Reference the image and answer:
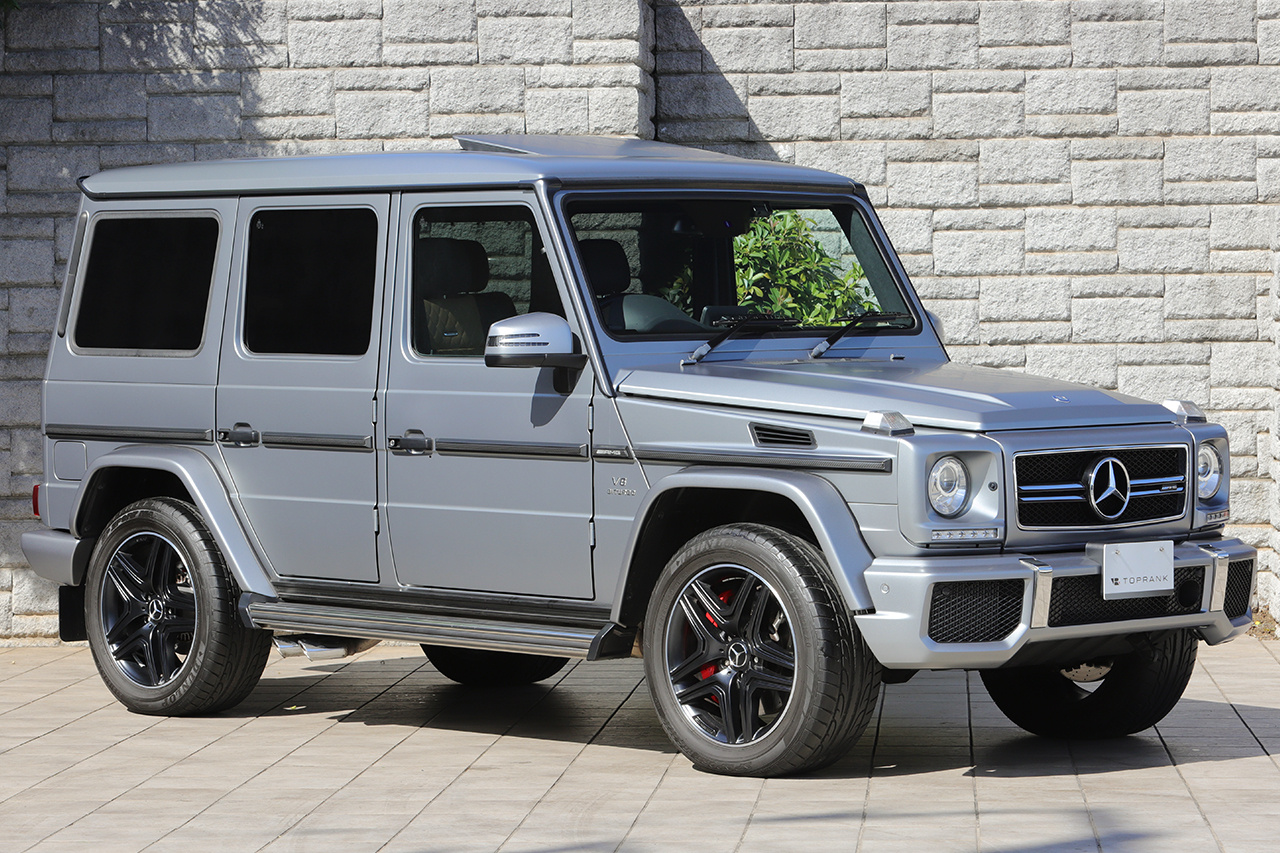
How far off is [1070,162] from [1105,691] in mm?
4215

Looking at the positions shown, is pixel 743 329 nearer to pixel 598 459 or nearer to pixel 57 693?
A: pixel 598 459

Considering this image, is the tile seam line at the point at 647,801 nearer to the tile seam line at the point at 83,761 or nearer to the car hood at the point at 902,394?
the car hood at the point at 902,394

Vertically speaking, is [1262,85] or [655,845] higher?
[1262,85]

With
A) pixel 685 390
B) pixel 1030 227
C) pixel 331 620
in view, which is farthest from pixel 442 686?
pixel 1030 227

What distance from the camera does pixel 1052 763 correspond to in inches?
260

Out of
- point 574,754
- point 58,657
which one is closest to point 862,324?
point 574,754

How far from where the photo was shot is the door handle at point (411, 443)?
6980 millimetres

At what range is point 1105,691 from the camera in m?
6.96

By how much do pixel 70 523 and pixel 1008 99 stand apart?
18.2ft

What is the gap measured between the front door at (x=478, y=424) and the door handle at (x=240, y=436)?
72cm

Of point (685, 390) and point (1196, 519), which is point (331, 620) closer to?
point (685, 390)

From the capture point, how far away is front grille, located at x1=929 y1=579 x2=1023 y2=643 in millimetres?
5730

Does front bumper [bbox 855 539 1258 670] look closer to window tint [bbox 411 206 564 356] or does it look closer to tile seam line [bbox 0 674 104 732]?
window tint [bbox 411 206 564 356]

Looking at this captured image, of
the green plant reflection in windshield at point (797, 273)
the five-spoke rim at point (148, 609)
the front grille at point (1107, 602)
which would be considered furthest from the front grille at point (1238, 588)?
the five-spoke rim at point (148, 609)
